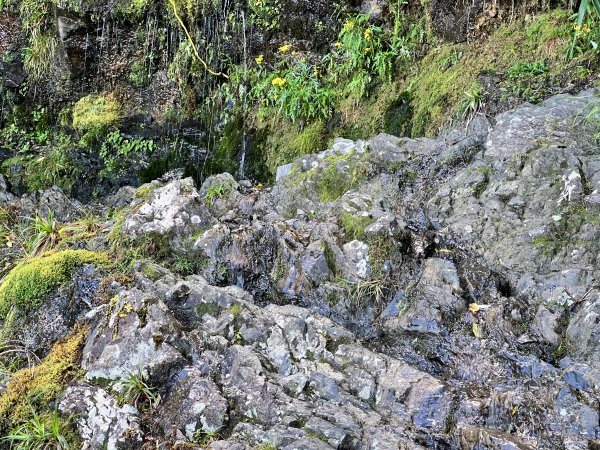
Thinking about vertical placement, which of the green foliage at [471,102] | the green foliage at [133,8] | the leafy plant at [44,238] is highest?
the green foliage at [133,8]

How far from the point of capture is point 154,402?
11.3ft

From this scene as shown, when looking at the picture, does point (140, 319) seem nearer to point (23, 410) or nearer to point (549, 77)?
point (23, 410)

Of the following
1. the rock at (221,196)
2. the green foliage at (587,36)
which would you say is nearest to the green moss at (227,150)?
the rock at (221,196)

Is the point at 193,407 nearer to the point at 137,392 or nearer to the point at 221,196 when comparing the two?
the point at 137,392

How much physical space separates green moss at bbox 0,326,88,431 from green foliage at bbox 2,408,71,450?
0.08m

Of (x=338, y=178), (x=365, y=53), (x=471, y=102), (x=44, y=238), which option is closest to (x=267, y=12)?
(x=365, y=53)

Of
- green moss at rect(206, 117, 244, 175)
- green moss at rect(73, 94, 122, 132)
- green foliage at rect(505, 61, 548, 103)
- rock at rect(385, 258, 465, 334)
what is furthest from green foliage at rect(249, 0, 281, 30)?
rock at rect(385, 258, 465, 334)

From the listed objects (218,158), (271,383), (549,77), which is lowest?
(218,158)

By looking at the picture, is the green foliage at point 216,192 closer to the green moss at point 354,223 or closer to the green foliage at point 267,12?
the green moss at point 354,223

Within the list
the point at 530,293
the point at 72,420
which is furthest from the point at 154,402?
the point at 530,293

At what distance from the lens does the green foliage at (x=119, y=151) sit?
9523mm

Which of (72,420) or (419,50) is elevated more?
(419,50)

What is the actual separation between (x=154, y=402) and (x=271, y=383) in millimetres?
773

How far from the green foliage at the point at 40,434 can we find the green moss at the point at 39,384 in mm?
83
